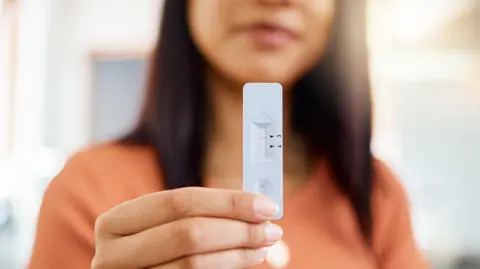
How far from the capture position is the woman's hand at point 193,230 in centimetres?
36

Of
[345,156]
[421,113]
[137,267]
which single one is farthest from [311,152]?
[137,267]

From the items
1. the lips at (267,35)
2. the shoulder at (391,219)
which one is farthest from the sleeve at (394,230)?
the lips at (267,35)

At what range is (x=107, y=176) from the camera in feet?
1.69

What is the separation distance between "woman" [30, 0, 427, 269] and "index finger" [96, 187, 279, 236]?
0.42 feet

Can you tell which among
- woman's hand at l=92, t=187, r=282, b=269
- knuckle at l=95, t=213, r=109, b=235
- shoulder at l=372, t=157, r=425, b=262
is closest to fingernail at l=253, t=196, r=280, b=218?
woman's hand at l=92, t=187, r=282, b=269

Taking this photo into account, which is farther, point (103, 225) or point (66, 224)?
point (66, 224)

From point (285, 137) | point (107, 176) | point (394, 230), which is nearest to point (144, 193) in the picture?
point (107, 176)

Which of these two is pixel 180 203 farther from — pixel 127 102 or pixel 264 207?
pixel 127 102

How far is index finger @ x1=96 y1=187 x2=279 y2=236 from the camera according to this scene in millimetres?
359

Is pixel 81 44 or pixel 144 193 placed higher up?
pixel 81 44

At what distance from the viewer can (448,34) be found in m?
0.62

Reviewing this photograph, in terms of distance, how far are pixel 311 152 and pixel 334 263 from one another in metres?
0.11

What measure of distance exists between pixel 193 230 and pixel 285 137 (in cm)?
22

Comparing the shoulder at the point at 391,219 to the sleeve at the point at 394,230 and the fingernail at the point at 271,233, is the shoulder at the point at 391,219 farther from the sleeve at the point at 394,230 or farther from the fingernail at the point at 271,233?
the fingernail at the point at 271,233
